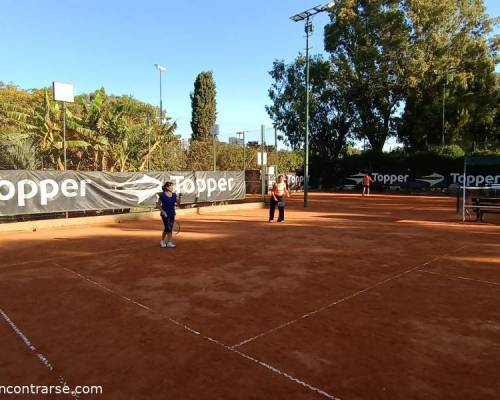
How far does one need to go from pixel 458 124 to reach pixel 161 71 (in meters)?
25.4

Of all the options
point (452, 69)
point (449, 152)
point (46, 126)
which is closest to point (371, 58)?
point (452, 69)

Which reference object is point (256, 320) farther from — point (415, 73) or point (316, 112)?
point (316, 112)

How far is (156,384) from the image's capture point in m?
3.43

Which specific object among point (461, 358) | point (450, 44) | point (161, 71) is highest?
point (450, 44)

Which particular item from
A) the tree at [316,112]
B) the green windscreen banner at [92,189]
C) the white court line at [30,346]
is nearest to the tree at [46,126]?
the green windscreen banner at [92,189]

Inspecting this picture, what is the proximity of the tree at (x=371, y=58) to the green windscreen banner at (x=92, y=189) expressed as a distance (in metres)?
23.2

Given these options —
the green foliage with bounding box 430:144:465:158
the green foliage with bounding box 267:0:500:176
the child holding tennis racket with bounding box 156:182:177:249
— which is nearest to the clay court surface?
the child holding tennis racket with bounding box 156:182:177:249

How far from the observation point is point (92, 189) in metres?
14.1

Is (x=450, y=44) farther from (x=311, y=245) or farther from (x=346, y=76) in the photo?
Answer: (x=311, y=245)

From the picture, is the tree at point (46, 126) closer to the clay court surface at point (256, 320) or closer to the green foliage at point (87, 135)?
the green foliage at point (87, 135)

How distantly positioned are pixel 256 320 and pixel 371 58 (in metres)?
35.2

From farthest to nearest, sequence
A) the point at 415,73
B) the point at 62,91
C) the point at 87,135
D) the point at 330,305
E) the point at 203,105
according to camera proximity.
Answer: the point at 203,105, the point at 415,73, the point at 87,135, the point at 62,91, the point at 330,305

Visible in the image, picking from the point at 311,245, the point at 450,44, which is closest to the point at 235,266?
the point at 311,245

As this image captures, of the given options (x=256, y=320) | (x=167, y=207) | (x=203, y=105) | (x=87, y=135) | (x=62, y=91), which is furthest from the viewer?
(x=203, y=105)
